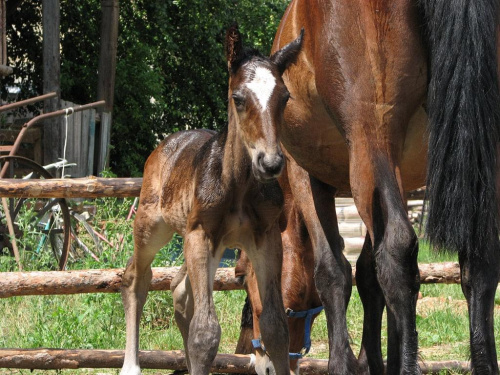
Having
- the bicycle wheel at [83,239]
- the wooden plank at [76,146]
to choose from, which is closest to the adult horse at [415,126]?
the bicycle wheel at [83,239]

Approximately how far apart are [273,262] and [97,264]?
3.54 metres

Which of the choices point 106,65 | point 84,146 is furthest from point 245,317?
point 106,65

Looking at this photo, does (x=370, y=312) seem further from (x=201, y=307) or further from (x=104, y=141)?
(x=104, y=141)

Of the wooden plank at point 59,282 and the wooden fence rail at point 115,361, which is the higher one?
the wooden plank at point 59,282

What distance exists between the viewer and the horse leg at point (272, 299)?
4.24 meters

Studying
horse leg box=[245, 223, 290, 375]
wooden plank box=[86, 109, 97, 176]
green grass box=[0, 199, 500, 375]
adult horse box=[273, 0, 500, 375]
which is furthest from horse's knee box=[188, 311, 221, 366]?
wooden plank box=[86, 109, 97, 176]

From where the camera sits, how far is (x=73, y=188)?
6031mm

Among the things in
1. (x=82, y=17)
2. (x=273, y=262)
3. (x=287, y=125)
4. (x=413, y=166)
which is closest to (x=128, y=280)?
(x=273, y=262)

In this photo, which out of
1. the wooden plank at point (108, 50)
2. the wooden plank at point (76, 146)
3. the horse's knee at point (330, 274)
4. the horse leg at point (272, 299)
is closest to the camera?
the horse's knee at point (330, 274)

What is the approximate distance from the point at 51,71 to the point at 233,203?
26.9 feet

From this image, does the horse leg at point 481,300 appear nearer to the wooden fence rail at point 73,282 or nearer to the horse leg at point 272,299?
the horse leg at point 272,299

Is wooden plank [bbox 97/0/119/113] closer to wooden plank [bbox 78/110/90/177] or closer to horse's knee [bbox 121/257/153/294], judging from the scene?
wooden plank [bbox 78/110/90/177]

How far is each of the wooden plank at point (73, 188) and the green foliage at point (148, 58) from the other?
754 cm

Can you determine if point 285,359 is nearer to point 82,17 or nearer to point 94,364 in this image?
point 94,364
